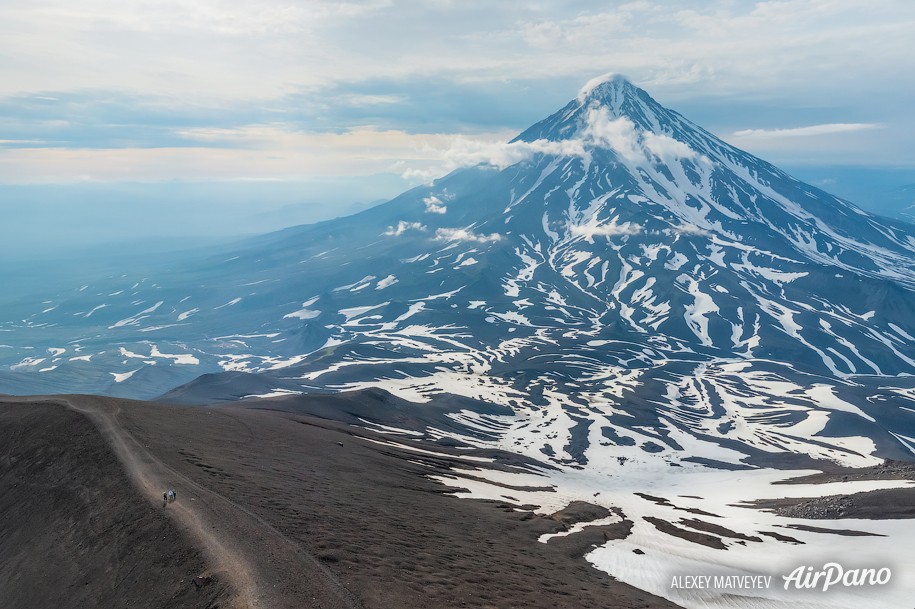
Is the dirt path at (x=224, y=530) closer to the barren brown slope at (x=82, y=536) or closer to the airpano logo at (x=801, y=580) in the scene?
the barren brown slope at (x=82, y=536)

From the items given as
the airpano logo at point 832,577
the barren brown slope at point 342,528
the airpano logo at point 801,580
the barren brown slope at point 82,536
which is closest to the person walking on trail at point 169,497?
the barren brown slope at point 82,536

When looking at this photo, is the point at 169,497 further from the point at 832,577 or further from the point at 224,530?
the point at 832,577

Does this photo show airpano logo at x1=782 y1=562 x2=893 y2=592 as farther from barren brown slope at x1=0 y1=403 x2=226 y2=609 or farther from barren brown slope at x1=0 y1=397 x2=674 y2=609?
barren brown slope at x1=0 y1=403 x2=226 y2=609

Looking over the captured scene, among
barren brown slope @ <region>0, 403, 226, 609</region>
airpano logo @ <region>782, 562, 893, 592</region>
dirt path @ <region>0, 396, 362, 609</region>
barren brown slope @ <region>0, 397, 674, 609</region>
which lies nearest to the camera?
dirt path @ <region>0, 396, 362, 609</region>

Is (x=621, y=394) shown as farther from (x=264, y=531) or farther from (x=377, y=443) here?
(x=264, y=531)

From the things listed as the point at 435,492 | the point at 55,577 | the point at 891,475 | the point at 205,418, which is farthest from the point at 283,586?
the point at 891,475

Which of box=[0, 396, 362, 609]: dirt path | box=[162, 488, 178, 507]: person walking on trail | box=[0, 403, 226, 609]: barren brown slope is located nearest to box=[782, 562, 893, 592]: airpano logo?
box=[0, 396, 362, 609]: dirt path
